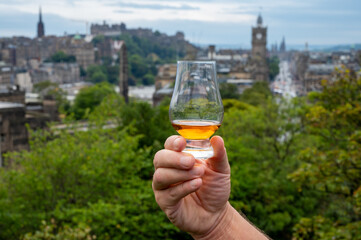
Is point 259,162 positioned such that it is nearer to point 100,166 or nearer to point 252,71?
point 100,166

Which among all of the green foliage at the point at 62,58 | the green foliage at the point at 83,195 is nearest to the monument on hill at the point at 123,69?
the green foliage at the point at 83,195

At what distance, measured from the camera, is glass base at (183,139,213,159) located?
85.4 inches

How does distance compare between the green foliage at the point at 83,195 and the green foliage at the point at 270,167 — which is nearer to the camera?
the green foliage at the point at 83,195

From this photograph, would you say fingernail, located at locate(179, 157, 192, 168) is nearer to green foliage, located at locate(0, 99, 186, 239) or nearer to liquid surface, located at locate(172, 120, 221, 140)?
liquid surface, located at locate(172, 120, 221, 140)

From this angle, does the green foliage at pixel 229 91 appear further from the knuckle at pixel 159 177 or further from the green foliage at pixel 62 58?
the green foliage at pixel 62 58

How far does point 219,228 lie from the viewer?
251 cm

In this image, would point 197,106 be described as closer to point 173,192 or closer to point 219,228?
point 173,192

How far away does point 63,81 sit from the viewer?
10925 cm

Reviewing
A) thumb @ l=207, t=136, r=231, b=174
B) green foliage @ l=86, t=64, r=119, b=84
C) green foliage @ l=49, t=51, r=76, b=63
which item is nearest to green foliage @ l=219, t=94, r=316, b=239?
thumb @ l=207, t=136, r=231, b=174

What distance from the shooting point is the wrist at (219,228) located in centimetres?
250

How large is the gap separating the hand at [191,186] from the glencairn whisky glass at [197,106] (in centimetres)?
6

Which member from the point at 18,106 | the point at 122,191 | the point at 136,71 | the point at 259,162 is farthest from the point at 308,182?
the point at 136,71

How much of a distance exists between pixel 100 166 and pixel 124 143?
1254 millimetres

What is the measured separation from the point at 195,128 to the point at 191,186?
0.25 metres
